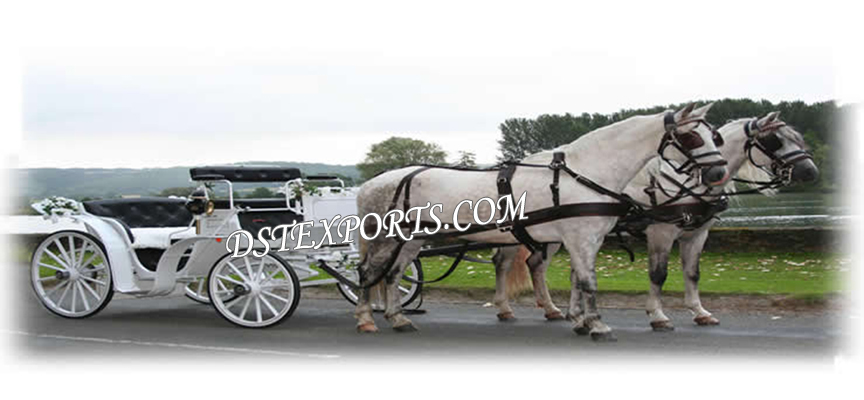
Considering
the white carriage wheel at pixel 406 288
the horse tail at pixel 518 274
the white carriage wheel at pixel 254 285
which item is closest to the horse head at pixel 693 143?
the horse tail at pixel 518 274

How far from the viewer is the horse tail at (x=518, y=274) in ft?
32.4

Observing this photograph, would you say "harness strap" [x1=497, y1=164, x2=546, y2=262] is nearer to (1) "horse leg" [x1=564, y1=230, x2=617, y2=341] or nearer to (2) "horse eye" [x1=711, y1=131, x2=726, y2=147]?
A: (1) "horse leg" [x1=564, y1=230, x2=617, y2=341]

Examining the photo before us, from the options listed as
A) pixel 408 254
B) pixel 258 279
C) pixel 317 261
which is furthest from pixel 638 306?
pixel 258 279

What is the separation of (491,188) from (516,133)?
4.34 m

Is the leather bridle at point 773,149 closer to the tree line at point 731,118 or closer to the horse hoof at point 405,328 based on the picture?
the tree line at point 731,118

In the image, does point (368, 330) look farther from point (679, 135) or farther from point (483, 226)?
point (679, 135)

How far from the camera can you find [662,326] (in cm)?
855

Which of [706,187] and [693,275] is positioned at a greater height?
[706,187]

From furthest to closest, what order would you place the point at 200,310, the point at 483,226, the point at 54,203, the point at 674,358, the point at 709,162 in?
the point at 200,310, the point at 54,203, the point at 483,226, the point at 709,162, the point at 674,358

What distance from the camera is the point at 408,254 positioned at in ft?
29.5

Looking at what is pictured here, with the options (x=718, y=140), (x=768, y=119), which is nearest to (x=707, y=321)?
(x=718, y=140)

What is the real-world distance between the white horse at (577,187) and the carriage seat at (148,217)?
2.70 meters

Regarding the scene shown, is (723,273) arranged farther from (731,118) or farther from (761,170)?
(761,170)

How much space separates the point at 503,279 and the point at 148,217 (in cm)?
454
